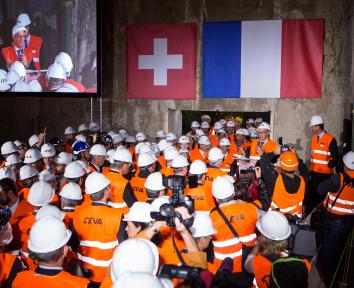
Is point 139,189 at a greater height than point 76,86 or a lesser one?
lesser

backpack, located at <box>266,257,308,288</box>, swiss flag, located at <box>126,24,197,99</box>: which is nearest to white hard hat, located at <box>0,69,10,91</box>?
swiss flag, located at <box>126,24,197,99</box>

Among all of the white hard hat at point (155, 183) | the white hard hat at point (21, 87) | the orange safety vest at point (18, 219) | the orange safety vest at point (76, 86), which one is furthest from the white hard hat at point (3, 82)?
the white hard hat at point (155, 183)

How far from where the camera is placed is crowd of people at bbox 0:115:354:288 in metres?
2.42

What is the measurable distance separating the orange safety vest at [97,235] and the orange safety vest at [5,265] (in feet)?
2.71

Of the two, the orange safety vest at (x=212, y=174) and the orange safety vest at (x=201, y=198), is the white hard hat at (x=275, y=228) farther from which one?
the orange safety vest at (x=212, y=174)

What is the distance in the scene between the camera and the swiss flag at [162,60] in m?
10.9

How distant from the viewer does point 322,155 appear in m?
7.92

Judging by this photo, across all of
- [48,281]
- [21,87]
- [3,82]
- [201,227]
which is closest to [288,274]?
[201,227]

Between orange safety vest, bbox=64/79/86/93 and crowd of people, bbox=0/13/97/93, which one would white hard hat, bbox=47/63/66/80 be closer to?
crowd of people, bbox=0/13/97/93

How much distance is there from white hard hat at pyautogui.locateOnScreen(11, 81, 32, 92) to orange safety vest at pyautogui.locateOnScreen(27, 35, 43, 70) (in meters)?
0.53

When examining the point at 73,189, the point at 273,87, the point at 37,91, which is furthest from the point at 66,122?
the point at 73,189

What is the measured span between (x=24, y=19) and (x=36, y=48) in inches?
31.0

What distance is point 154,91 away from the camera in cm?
1128

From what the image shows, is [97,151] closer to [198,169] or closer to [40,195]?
[198,169]
